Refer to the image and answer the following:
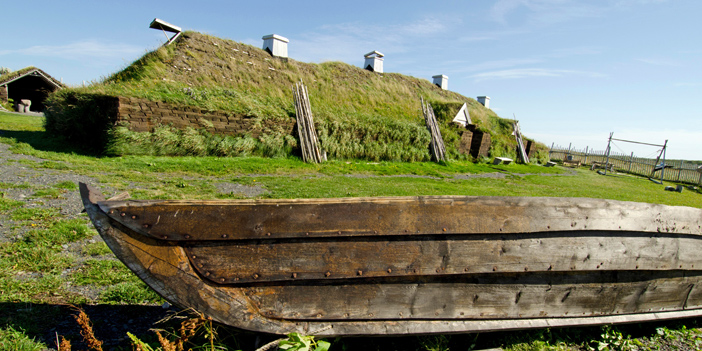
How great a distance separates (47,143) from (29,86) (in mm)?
23763

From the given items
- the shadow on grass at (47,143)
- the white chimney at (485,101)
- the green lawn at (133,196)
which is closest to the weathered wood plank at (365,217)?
the green lawn at (133,196)

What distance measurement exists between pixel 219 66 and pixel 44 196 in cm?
1077

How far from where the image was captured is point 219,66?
14.7m

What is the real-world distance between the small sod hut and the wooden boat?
97.0ft

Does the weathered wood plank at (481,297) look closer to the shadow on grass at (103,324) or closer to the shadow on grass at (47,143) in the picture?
the shadow on grass at (103,324)

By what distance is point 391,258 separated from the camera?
6.96 feet

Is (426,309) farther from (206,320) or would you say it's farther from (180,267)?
(180,267)

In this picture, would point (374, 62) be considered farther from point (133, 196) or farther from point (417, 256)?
point (417, 256)

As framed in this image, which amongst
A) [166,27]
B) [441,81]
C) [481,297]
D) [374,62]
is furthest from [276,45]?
[481,297]

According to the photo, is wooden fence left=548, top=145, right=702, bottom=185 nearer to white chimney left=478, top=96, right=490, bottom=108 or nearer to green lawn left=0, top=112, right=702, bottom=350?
white chimney left=478, top=96, right=490, bottom=108

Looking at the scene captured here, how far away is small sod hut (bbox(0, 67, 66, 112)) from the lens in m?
22.9

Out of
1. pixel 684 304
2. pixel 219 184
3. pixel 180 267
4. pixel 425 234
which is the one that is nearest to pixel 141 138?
pixel 219 184

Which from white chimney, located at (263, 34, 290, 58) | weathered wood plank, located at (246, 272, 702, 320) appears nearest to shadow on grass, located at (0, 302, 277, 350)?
weathered wood plank, located at (246, 272, 702, 320)

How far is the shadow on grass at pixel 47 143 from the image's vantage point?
9.61 meters
